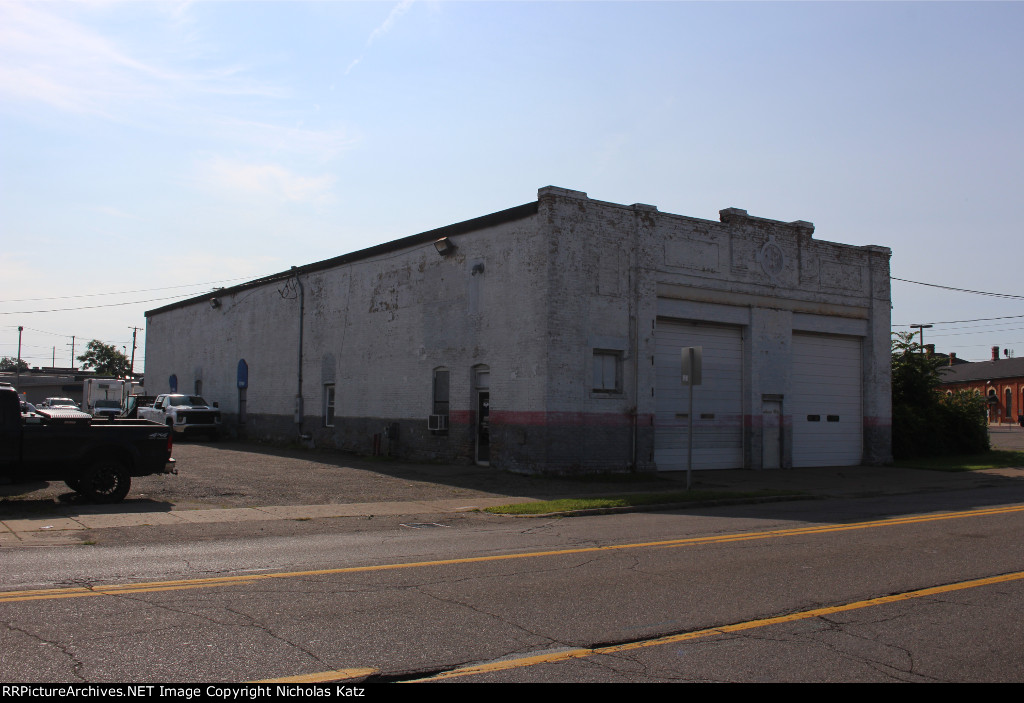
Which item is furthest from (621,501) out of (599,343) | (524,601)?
(524,601)

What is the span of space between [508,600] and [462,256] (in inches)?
670

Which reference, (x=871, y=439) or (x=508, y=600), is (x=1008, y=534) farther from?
(x=871, y=439)

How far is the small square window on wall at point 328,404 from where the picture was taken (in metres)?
29.9

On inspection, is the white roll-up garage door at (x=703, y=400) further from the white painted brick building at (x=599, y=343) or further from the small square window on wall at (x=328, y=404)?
the small square window on wall at (x=328, y=404)

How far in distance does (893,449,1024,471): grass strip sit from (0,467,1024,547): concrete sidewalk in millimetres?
738

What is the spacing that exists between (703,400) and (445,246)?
8.49 meters

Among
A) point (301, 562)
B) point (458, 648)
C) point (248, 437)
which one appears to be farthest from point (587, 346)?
Answer: point (248, 437)

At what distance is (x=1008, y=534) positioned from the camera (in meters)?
11.5

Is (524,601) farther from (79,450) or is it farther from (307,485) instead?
(307,485)

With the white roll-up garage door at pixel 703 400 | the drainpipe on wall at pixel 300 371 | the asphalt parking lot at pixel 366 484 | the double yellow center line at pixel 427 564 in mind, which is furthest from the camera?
the drainpipe on wall at pixel 300 371

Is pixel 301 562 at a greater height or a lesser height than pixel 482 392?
lesser

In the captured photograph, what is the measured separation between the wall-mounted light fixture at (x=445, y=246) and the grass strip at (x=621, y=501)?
9977mm

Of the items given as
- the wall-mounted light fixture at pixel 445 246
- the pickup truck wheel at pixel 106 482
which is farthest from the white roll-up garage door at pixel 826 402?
the pickup truck wheel at pixel 106 482

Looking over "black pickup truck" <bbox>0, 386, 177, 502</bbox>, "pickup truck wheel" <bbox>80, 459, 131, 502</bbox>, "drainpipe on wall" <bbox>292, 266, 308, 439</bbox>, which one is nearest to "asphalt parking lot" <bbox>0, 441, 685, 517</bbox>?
"pickup truck wheel" <bbox>80, 459, 131, 502</bbox>
